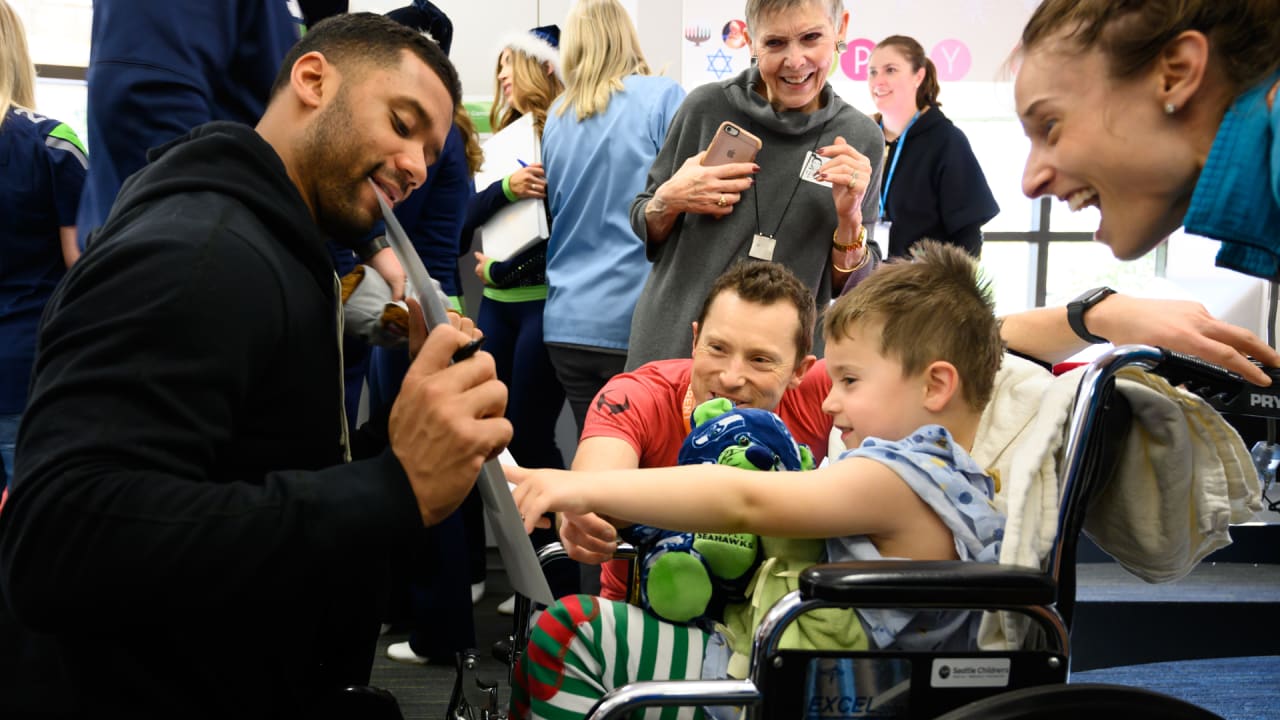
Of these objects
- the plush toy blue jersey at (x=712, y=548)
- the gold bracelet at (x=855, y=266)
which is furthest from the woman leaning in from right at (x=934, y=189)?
the plush toy blue jersey at (x=712, y=548)

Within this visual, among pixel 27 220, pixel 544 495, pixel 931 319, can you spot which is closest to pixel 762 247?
pixel 931 319

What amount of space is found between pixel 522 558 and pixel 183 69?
3.46 ft

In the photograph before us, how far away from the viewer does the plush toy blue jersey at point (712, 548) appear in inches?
48.1

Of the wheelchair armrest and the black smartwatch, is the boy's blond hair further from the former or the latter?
the wheelchair armrest

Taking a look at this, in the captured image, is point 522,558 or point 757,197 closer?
point 522,558

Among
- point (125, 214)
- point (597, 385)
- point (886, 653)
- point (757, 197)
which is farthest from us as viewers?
point (597, 385)

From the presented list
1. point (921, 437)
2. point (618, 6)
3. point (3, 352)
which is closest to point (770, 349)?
point (921, 437)

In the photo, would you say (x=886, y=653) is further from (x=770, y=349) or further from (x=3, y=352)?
(x=3, y=352)

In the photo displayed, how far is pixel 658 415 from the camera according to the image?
5.41ft

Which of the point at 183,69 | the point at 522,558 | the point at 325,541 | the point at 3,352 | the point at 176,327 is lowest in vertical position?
the point at 3,352

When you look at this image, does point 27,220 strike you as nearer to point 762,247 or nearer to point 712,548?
point 762,247

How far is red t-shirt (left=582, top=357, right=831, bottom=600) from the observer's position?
5.20 feet

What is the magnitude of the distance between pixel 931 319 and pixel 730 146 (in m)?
0.82

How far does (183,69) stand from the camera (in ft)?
5.05
